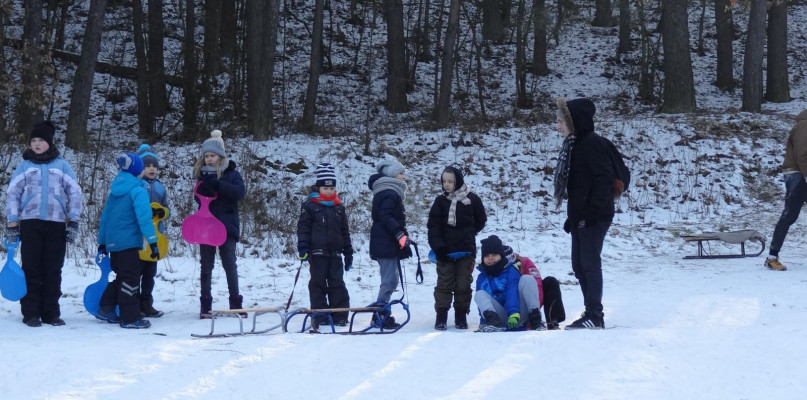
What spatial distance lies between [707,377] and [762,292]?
164 inches

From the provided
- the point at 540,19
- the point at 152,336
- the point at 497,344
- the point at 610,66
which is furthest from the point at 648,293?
the point at 610,66

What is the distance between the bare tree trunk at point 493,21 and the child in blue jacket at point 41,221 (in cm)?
2162

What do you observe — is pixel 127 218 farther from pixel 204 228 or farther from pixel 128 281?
pixel 204 228

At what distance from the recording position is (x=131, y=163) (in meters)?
8.56

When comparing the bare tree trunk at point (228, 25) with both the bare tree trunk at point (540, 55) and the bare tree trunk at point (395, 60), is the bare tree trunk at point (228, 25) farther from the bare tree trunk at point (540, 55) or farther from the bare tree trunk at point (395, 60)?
the bare tree trunk at point (540, 55)

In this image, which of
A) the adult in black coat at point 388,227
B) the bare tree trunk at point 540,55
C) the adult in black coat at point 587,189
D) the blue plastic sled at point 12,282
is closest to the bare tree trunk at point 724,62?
the bare tree trunk at point 540,55

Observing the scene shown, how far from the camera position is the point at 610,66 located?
29875mm

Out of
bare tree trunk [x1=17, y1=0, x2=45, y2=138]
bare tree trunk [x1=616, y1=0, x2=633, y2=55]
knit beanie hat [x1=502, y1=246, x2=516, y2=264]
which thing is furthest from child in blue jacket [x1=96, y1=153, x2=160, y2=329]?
bare tree trunk [x1=616, y1=0, x2=633, y2=55]

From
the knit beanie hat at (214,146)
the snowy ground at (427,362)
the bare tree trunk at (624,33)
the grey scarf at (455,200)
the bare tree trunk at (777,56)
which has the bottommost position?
the snowy ground at (427,362)

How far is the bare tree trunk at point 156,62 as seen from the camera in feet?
71.3

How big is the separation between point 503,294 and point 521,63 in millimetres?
17729

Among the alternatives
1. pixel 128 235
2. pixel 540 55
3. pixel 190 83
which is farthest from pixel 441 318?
pixel 540 55

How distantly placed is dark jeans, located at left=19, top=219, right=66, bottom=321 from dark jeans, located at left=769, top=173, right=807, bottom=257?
854 centimetres

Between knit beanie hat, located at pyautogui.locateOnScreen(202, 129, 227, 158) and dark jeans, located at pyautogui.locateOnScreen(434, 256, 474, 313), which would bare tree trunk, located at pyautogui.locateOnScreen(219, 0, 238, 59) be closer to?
knit beanie hat, located at pyautogui.locateOnScreen(202, 129, 227, 158)
